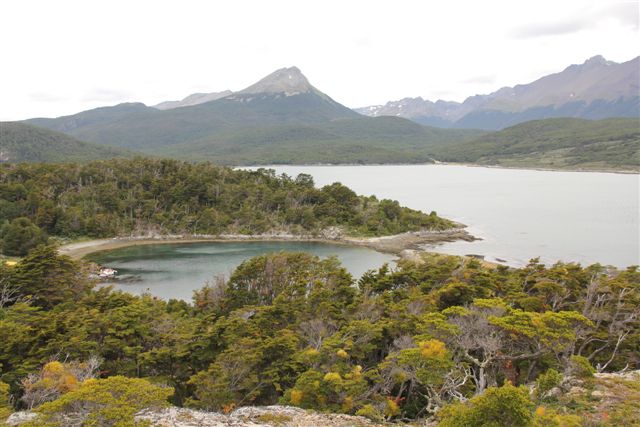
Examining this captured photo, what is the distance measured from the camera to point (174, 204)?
7281 centimetres

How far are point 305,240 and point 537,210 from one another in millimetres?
48540

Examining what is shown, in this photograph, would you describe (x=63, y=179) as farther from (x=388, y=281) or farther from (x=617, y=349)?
(x=617, y=349)

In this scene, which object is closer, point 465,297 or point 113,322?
point 113,322

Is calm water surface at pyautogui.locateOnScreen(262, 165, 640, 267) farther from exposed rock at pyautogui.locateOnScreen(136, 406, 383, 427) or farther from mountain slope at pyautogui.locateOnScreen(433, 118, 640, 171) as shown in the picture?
exposed rock at pyautogui.locateOnScreen(136, 406, 383, 427)

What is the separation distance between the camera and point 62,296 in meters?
27.4

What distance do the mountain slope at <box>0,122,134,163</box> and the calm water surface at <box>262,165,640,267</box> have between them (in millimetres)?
89917

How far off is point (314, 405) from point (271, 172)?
7461cm

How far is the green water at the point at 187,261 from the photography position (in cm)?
4438

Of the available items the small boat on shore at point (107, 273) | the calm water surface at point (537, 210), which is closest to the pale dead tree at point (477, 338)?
the calm water surface at point (537, 210)

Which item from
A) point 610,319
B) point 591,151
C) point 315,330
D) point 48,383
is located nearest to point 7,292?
point 48,383

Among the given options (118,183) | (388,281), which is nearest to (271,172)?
(118,183)

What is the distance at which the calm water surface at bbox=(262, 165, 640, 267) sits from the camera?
56.3 meters

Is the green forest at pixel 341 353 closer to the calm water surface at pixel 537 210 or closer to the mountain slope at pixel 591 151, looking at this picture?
the calm water surface at pixel 537 210

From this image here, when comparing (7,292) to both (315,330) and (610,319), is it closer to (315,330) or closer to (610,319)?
(315,330)
